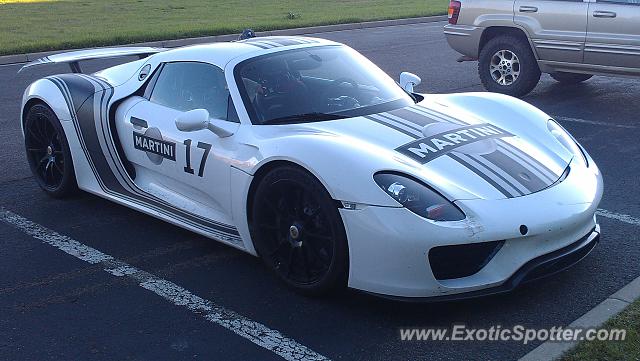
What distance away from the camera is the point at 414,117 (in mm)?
5246

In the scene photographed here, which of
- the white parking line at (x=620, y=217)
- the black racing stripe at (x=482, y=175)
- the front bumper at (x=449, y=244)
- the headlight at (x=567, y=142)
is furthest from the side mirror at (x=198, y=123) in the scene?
the white parking line at (x=620, y=217)

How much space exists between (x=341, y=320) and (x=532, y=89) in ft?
22.4

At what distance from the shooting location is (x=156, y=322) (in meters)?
4.40

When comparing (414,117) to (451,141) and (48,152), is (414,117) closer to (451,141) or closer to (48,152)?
(451,141)

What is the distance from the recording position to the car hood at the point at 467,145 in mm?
4422

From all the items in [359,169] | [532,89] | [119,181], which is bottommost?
[532,89]

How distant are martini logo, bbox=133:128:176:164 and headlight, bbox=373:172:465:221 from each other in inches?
66.7

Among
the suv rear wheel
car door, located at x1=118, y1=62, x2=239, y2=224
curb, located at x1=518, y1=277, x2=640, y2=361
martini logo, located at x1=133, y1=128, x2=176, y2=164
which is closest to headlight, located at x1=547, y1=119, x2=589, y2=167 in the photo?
curb, located at x1=518, y1=277, x2=640, y2=361

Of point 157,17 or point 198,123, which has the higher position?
point 198,123

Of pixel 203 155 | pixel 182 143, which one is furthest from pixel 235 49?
pixel 203 155

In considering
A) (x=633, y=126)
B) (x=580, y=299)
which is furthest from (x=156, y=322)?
(x=633, y=126)

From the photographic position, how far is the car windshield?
5.20m

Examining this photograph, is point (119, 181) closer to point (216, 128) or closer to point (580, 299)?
point (216, 128)

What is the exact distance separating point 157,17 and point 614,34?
42.8 feet
